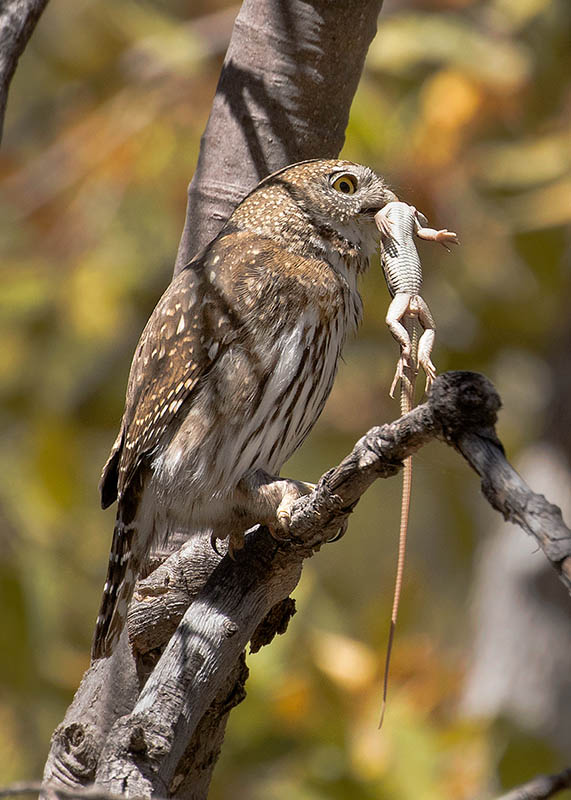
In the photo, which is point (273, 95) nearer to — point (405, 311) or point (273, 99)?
point (273, 99)

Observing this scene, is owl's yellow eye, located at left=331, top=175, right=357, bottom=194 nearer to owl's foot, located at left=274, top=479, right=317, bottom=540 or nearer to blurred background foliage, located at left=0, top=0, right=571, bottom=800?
owl's foot, located at left=274, top=479, right=317, bottom=540

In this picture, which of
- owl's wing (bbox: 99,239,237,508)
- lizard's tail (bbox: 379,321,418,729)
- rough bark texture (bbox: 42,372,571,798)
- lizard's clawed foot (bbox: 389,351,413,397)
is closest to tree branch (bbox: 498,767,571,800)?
rough bark texture (bbox: 42,372,571,798)

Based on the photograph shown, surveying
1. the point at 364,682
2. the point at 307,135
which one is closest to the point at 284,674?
the point at 364,682

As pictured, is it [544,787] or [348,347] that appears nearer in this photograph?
[544,787]

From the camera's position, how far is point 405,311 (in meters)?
2.32

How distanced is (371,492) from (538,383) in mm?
1546

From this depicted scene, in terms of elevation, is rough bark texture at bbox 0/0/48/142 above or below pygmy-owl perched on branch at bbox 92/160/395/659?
above

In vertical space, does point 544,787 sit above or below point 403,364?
below

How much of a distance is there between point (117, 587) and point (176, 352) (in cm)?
63

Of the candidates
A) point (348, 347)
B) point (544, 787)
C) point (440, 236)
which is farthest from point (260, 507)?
point (348, 347)

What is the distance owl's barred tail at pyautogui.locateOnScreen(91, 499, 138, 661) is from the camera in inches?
110

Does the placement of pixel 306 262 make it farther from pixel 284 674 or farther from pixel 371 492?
pixel 371 492

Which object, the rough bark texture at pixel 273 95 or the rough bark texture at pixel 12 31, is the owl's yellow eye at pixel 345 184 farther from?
the rough bark texture at pixel 12 31

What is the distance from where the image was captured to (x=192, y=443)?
298cm
